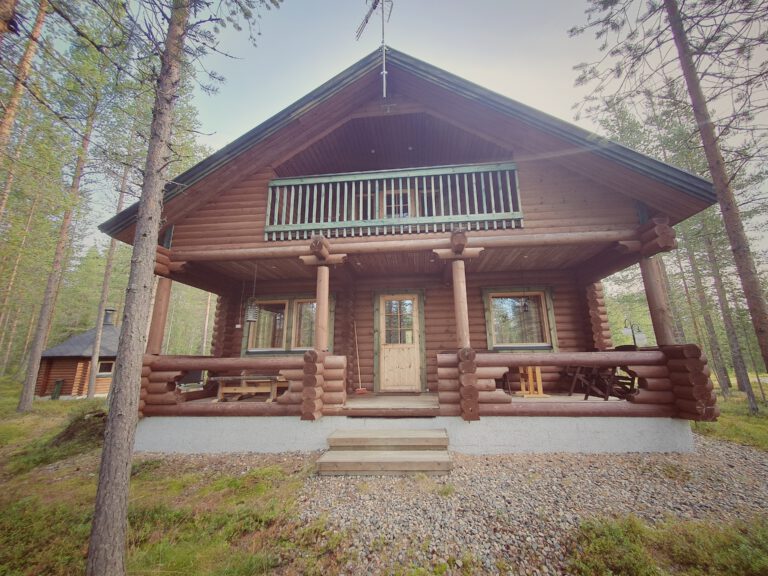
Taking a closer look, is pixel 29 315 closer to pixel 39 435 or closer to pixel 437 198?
pixel 39 435

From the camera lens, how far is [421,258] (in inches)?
280

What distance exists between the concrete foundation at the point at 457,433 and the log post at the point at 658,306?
1.37 m

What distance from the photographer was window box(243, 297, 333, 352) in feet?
26.8

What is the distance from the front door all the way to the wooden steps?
255 centimetres

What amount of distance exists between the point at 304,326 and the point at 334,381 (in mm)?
3086

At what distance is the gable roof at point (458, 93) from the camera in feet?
16.3

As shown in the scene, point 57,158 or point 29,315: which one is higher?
point 57,158

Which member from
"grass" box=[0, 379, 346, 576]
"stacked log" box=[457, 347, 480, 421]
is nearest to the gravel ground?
"grass" box=[0, 379, 346, 576]

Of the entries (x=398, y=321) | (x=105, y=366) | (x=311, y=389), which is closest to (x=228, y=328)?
(x=311, y=389)

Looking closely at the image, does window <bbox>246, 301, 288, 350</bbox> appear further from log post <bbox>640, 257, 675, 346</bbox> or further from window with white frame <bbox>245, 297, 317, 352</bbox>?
log post <bbox>640, 257, 675, 346</bbox>

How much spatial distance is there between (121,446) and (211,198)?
530 centimetres

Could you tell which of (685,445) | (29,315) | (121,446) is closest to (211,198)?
(121,446)

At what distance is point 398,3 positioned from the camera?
220 inches

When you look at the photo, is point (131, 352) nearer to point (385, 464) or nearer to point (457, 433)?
point (385, 464)
